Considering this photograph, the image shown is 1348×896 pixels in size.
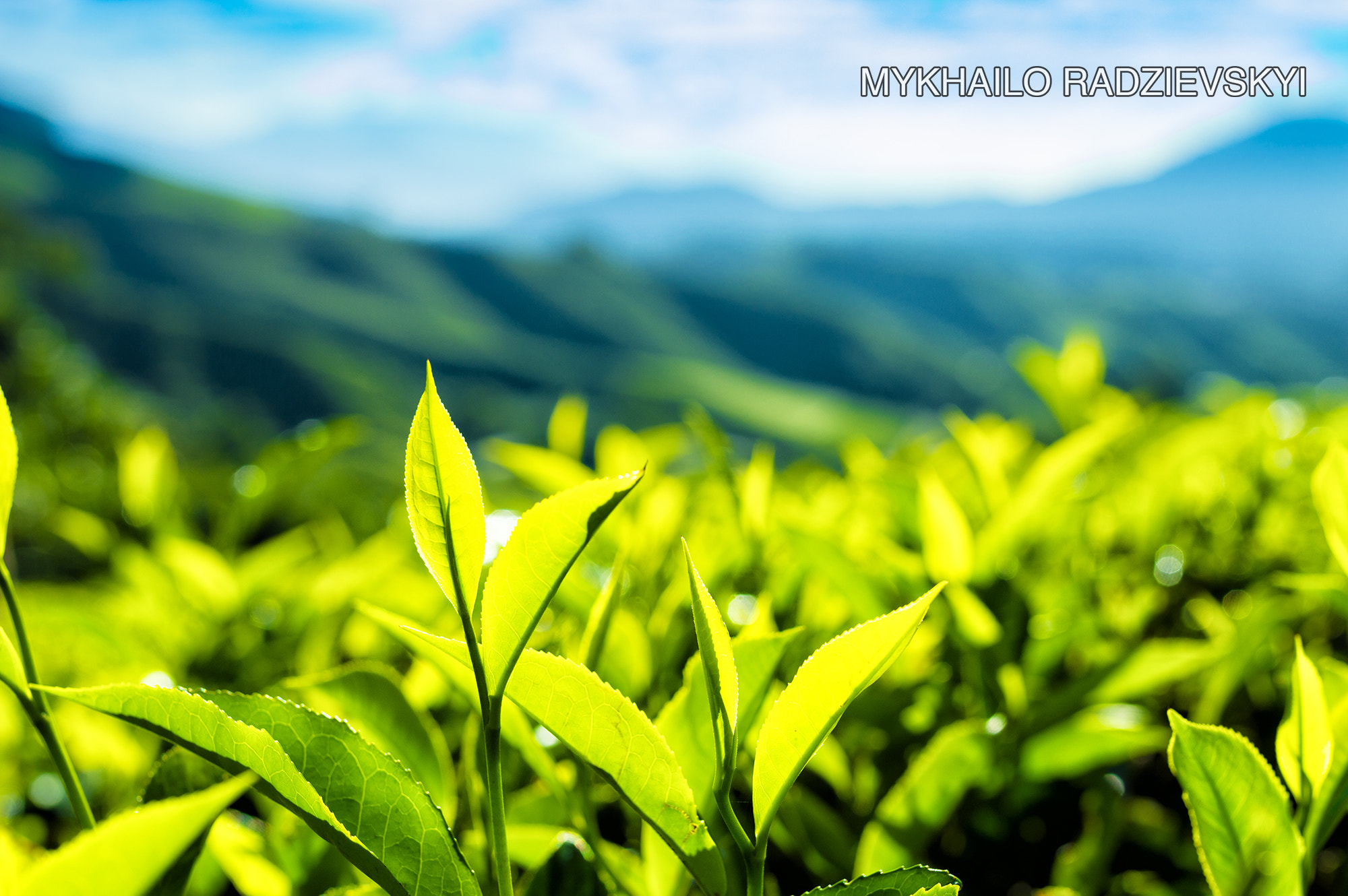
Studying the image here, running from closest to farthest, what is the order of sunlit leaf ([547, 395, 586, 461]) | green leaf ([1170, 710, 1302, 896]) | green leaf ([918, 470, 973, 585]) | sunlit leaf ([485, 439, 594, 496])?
green leaf ([1170, 710, 1302, 896])
green leaf ([918, 470, 973, 585])
sunlit leaf ([485, 439, 594, 496])
sunlit leaf ([547, 395, 586, 461])

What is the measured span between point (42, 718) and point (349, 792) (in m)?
0.22

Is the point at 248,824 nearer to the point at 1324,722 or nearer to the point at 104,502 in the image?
the point at 1324,722

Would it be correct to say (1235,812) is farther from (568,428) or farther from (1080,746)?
(568,428)

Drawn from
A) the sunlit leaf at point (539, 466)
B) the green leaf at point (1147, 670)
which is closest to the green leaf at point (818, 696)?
the green leaf at point (1147, 670)

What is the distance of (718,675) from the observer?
1.58 ft

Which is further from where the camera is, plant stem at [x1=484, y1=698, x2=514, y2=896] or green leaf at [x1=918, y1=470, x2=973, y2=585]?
green leaf at [x1=918, y1=470, x2=973, y2=585]

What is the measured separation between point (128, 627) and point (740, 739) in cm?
110

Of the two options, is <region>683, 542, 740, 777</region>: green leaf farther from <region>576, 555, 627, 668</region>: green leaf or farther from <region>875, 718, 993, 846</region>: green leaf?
<region>875, 718, 993, 846</region>: green leaf

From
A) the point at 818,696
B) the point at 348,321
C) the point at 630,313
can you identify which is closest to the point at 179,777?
the point at 818,696

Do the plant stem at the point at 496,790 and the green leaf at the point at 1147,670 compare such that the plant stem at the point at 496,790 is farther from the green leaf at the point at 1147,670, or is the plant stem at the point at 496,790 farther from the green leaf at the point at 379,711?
the green leaf at the point at 1147,670

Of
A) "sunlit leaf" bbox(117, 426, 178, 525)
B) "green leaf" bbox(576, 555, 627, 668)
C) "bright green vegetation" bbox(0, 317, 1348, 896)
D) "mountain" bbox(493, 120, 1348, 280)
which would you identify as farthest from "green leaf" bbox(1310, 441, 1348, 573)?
"mountain" bbox(493, 120, 1348, 280)

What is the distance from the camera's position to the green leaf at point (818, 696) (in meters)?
0.47

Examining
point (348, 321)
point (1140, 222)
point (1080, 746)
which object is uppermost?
point (1080, 746)

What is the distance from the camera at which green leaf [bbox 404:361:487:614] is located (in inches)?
17.9
